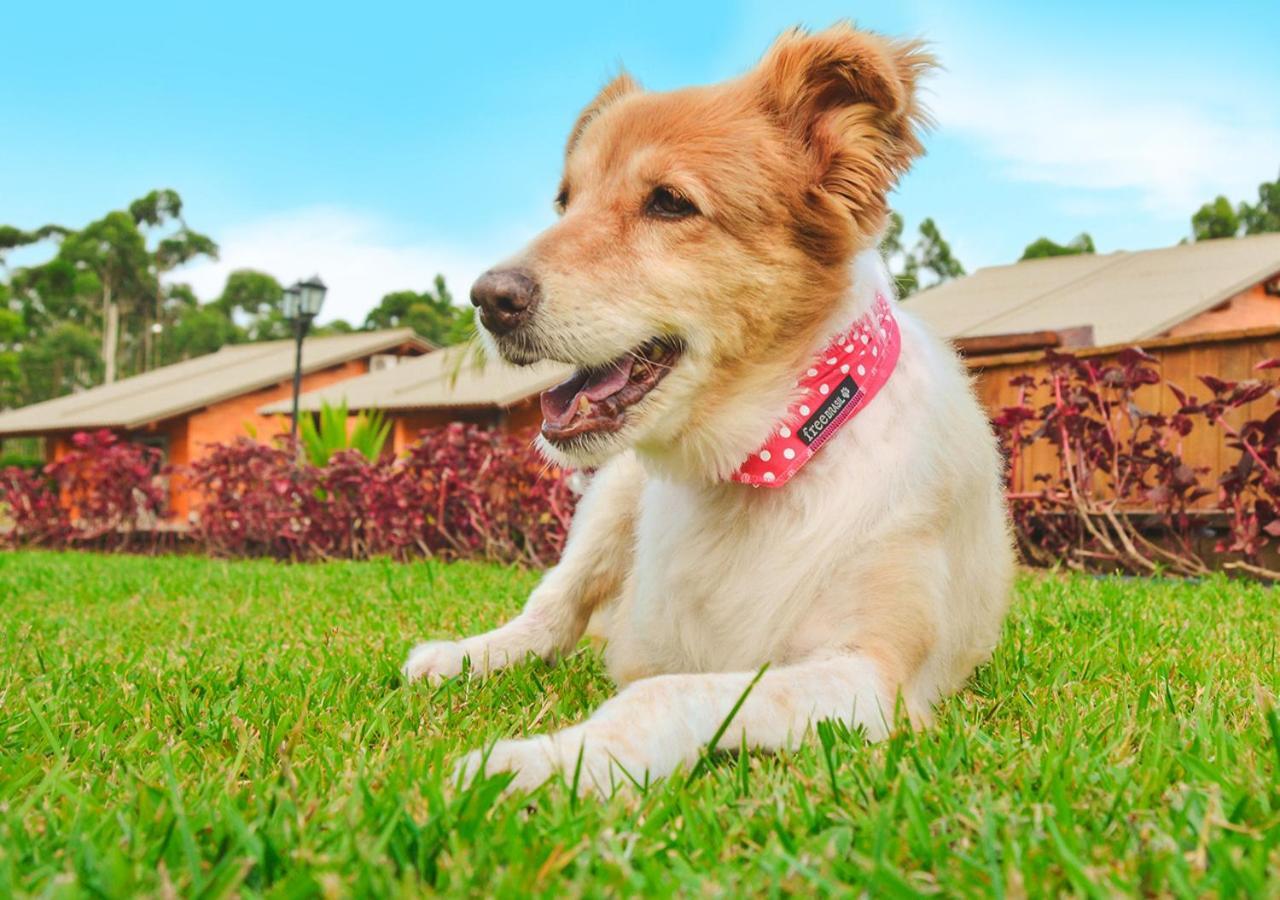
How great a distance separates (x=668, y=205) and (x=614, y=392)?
469 millimetres

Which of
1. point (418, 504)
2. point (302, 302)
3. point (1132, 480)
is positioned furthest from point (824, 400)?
point (302, 302)

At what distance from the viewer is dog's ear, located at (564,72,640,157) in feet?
11.2

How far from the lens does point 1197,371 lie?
809cm

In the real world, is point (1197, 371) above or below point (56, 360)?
below

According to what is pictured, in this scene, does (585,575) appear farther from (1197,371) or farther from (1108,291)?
(1108,291)

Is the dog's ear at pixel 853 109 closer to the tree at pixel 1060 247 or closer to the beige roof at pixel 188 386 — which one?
the beige roof at pixel 188 386

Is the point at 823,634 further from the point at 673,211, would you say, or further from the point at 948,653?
the point at 673,211

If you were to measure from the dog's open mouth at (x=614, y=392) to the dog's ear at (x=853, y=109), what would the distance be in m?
0.55

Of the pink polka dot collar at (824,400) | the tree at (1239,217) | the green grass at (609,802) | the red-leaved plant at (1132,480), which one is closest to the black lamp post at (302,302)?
the red-leaved plant at (1132,480)

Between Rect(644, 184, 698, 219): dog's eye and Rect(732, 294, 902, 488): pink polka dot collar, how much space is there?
474 mm

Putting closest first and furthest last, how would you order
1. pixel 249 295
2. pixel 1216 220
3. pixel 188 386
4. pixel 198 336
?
pixel 188 386, pixel 1216 220, pixel 198 336, pixel 249 295

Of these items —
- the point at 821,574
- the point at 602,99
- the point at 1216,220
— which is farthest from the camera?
the point at 1216,220

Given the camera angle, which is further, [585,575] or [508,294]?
[585,575]

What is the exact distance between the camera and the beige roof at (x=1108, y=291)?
64.8 feet
